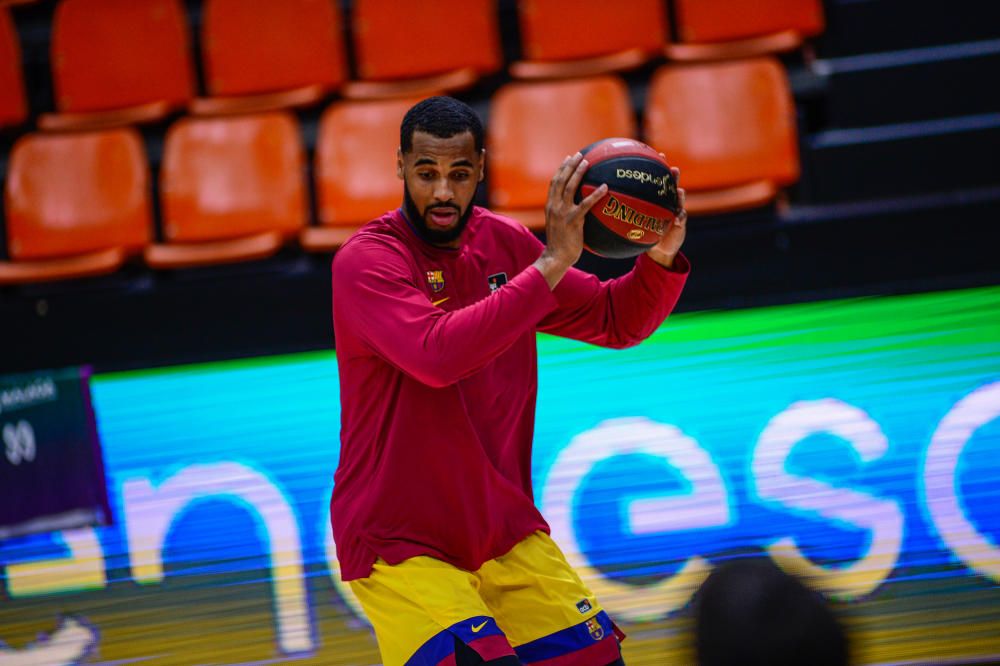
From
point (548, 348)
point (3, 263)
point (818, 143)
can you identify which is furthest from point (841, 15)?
point (3, 263)

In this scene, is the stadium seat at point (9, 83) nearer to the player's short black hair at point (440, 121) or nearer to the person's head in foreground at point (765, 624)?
the player's short black hair at point (440, 121)

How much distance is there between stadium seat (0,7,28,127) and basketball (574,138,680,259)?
16.4ft

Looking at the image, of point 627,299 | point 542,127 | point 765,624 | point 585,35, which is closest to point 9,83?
point 542,127

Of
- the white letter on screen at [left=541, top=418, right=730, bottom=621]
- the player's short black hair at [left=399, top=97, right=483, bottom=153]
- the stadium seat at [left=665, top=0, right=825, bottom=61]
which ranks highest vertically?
the stadium seat at [left=665, top=0, right=825, bottom=61]

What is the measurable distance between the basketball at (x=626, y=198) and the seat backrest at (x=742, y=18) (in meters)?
3.61

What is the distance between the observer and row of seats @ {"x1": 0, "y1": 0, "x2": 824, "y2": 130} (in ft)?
20.4

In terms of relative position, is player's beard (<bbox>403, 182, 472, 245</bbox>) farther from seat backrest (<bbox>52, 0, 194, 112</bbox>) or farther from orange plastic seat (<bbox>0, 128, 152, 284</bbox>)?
seat backrest (<bbox>52, 0, 194, 112</bbox>)

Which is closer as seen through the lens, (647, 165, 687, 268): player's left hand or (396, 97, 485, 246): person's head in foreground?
(396, 97, 485, 246): person's head in foreground

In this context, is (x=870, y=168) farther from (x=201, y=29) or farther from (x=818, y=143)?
(x=201, y=29)

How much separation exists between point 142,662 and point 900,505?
250 cm

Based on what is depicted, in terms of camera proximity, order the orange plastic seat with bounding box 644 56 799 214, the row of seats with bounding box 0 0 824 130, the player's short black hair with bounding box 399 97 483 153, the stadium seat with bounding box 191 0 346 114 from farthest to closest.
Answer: the stadium seat with bounding box 191 0 346 114, the row of seats with bounding box 0 0 824 130, the orange plastic seat with bounding box 644 56 799 214, the player's short black hair with bounding box 399 97 483 153

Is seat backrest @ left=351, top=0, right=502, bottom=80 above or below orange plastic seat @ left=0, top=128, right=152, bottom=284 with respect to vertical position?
above

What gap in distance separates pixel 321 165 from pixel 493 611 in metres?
3.63

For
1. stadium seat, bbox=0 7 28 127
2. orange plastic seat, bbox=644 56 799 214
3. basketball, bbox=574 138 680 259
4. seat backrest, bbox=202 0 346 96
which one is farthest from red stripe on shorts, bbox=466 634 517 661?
stadium seat, bbox=0 7 28 127
